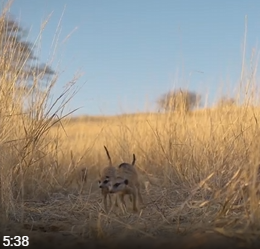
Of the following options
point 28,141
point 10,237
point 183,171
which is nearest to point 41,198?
point 28,141

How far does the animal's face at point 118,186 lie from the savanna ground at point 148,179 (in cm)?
16

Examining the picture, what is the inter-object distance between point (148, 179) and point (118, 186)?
4.66 ft

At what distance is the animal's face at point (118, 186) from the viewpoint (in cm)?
332

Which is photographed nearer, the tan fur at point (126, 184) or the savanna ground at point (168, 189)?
the savanna ground at point (168, 189)

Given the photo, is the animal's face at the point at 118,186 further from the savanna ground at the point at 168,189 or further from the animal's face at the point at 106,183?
the savanna ground at the point at 168,189

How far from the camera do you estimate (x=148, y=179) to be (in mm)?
4750

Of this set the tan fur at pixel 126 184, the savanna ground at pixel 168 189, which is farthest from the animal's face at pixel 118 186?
the savanna ground at pixel 168 189

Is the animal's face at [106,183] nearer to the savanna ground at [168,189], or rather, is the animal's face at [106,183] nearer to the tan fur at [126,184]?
the tan fur at [126,184]

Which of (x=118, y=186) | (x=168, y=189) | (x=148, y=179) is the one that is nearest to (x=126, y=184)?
(x=118, y=186)

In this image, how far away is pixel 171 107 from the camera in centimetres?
541

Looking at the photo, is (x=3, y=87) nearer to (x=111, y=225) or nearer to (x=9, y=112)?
(x=9, y=112)

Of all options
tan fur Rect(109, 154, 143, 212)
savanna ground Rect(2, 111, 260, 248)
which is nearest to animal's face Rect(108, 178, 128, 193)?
tan fur Rect(109, 154, 143, 212)

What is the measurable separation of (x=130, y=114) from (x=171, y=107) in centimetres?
110

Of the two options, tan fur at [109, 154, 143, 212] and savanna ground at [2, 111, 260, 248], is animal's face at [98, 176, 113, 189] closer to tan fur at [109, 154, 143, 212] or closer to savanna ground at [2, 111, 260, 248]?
tan fur at [109, 154, 143, 212]
